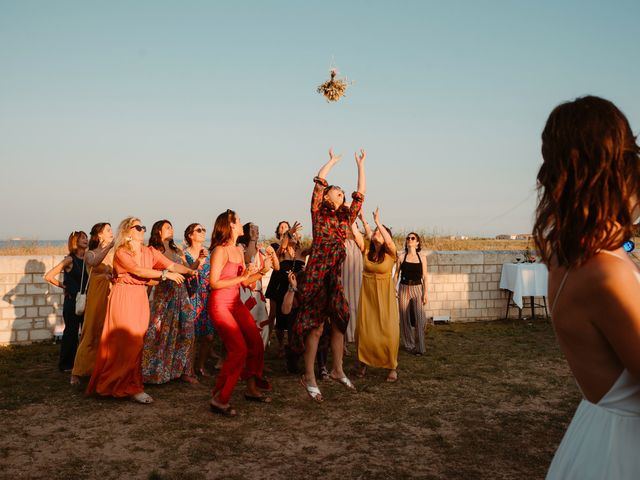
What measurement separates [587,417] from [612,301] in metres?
0.40

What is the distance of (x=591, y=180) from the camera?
4.34 feet

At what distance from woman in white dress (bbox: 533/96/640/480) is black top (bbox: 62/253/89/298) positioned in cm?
694

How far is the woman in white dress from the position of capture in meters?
1.23

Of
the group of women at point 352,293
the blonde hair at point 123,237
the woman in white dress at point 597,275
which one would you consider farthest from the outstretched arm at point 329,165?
the woman in white dress at point 597,275

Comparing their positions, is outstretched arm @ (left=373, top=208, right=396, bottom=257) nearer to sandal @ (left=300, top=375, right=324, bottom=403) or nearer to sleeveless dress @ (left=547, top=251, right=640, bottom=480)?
sandal @ (left=300, top=375, right=324, bottom=403)

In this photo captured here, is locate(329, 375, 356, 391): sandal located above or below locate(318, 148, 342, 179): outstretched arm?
below

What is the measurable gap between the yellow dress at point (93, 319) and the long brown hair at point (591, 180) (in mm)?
5836

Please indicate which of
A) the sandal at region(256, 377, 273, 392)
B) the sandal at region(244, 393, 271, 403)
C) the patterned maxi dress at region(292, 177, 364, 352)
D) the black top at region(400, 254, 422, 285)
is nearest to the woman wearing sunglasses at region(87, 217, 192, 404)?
the sandal at region(244, 393, 271, 403)

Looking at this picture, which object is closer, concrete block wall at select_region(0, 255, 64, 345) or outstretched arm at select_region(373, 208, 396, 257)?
outstretched arm at select_region(373, 208, 396, 257)

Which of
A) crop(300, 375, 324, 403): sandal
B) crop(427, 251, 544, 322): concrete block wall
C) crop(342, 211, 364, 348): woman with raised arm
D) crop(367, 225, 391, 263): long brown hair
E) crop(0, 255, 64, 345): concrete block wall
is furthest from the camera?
crop(427, 251, 544, 322): concrete block wall

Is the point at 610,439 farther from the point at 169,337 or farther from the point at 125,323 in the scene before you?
the point at 169,337

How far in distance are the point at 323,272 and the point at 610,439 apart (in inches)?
186

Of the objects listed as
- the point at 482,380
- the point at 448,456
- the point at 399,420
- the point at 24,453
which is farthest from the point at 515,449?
the point at 24,453

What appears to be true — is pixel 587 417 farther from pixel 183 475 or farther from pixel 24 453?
pixel 24 453
